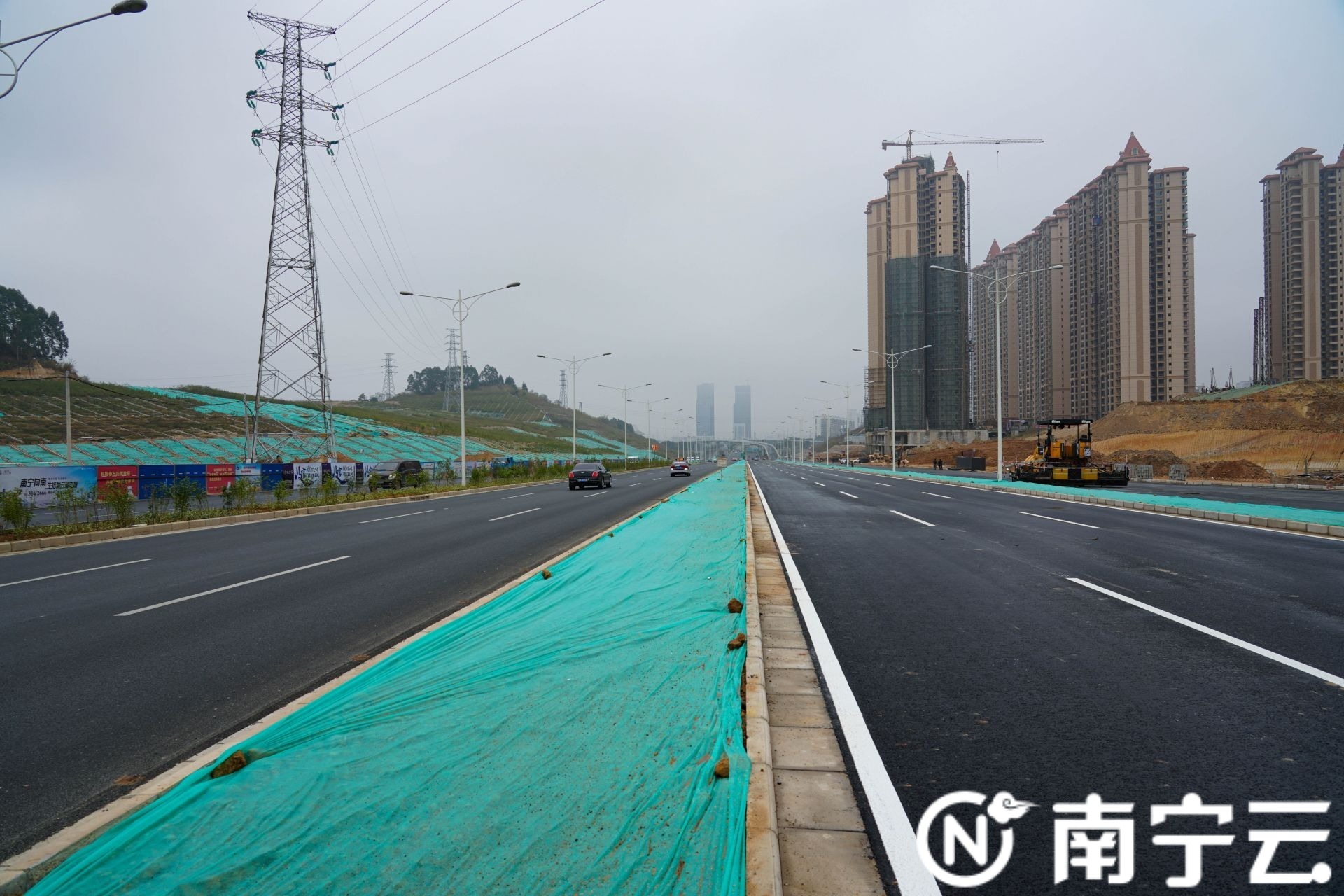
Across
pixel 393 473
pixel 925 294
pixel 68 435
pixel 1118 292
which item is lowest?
pixel 393 473

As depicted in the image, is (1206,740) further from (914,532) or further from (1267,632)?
(914,532)

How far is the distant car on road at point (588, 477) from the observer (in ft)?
107

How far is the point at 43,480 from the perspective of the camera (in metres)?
22.1

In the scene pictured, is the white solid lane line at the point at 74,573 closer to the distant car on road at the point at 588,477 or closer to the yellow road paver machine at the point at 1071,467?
the distant car on road at the point at 588,477

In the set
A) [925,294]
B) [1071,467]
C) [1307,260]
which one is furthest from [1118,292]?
[1071,467]

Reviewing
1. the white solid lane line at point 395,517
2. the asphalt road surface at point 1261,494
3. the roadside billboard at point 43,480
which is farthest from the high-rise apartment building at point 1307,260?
the roadside billboard at point 43,480

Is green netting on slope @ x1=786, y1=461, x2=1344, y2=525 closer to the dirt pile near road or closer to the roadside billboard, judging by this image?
the dirt pile near road

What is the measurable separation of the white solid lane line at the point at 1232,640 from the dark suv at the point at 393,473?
1087 inches

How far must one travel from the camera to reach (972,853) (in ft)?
9.19

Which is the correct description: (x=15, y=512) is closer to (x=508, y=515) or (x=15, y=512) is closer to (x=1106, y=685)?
(x=508, y=515)

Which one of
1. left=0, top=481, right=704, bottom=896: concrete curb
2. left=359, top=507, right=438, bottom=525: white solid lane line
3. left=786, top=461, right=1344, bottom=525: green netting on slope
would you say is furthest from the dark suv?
left=786, top=461, right=1344, bottom=525: green netting on slope

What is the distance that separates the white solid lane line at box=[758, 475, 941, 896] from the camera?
8.54ft

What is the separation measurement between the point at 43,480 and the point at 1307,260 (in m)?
122

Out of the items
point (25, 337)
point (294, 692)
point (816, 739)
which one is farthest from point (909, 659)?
point (25, 337)
